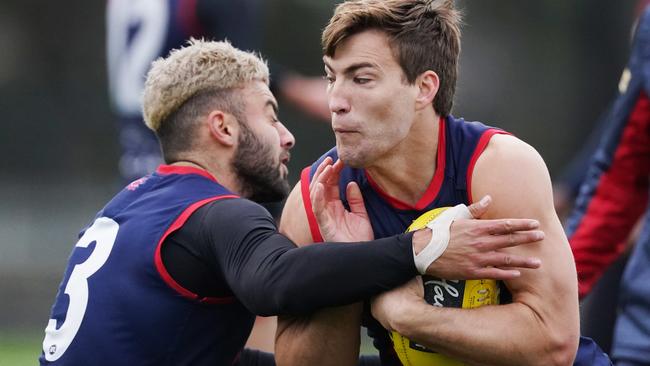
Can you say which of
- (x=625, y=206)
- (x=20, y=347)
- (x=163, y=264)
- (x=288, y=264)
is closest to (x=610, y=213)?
(x=625, y=206)

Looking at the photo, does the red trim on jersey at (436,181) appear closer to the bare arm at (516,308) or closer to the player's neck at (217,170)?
the bare arm at (516,308)

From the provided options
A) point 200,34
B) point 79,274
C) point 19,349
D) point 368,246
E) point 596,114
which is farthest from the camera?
point 596,114

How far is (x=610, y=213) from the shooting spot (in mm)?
4977

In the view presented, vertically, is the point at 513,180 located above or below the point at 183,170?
above

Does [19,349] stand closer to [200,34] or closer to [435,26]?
[200,34]

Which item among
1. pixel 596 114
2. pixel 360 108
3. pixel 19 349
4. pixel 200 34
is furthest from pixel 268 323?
pixel 596 114

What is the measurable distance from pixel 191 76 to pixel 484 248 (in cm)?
132

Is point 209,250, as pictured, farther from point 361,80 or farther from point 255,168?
point 361,80

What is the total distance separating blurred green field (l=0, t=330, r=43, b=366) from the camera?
8406 millimetres

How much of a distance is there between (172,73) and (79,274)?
2.61ft

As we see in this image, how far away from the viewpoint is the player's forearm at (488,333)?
3.77 m

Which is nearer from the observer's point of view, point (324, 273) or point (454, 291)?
point (324, 273)

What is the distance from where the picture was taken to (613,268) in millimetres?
6059

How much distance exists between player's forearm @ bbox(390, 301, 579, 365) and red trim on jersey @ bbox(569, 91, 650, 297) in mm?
1143
